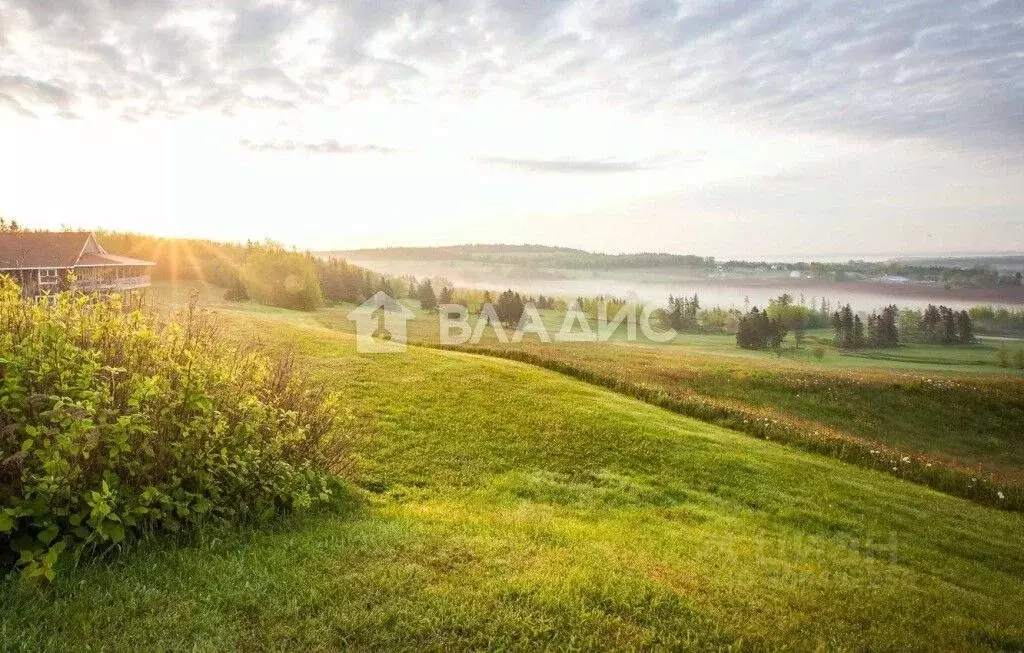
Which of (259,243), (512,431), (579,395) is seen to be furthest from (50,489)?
(259,243)

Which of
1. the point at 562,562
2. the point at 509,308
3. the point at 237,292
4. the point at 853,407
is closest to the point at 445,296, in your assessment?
the point at 509,308

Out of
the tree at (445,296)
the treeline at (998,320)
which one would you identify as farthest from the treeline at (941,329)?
the tree at (445,296)

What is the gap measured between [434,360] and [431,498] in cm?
1132

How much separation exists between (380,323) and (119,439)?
1702 inches

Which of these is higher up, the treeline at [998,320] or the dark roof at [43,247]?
the dark roof at [43,247]

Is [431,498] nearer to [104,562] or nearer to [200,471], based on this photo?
[200,471]

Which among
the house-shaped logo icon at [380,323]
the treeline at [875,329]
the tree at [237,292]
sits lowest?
the treeline at [875,329]

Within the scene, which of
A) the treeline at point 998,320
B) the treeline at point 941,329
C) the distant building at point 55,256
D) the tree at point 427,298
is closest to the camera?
the distant building at point 55,256

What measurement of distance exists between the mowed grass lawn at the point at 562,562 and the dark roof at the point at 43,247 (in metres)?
21.5

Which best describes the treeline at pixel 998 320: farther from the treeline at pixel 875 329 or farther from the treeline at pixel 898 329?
the treeline at pixel 875 329

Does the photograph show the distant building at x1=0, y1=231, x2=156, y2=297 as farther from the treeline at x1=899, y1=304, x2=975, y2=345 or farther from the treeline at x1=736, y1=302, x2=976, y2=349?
the treeline at x1=899, y1=304, x2=975, y2=345

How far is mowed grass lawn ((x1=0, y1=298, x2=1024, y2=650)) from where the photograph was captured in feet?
14.5

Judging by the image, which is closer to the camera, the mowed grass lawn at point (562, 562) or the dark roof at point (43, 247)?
the mowed grass lawn at point (562, 562)

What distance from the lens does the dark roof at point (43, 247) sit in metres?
25.7
